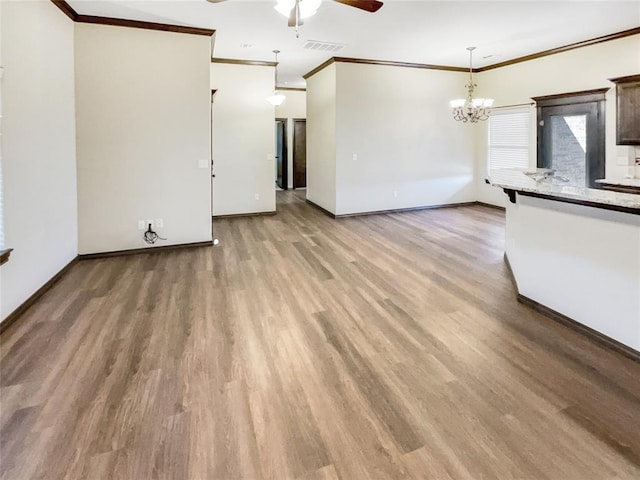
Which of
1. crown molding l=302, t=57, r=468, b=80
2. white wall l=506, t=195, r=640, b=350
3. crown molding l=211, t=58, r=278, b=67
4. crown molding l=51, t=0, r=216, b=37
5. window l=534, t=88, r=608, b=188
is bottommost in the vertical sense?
white wall l=506, t=195, r=640, b=350

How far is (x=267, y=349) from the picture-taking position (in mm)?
2848

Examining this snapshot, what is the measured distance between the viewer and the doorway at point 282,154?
1202 centimetres

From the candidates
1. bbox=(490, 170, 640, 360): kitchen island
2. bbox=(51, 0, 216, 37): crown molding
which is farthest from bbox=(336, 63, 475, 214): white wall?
bbox=(490, 170, 640, 360): kitchen island

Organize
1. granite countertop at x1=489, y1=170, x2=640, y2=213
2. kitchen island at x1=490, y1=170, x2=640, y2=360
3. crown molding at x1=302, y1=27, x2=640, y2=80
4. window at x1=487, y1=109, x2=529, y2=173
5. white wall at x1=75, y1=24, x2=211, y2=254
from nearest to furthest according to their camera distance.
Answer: granite countertop at x1=489, y1=170, x2=640, y2=213
kitchen island at x1=490, y1=170, x2=640, y2=360
white wall at x1=75, y1=24, x2=211, y2=254
crown molding at x1=302, y1=27, x2=640, y2=80
window at x1=487, y1=109, x2=529, y2=173

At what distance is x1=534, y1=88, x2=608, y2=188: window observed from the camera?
20.3 feet

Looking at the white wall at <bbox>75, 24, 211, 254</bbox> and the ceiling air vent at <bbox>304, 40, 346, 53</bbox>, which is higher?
the ceiling air vent at <bbox>304, 40, 346, 53</bbox>

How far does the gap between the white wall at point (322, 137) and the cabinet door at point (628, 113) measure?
4392mm

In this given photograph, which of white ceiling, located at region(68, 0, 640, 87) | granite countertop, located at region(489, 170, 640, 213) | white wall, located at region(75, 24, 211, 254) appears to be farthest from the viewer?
white wall, located at region(75, 24, 211, 254)

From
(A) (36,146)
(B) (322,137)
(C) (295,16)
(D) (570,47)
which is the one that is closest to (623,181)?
(D) (570,47)

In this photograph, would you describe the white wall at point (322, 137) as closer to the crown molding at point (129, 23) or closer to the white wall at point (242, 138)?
the white wall at point (242, 138)

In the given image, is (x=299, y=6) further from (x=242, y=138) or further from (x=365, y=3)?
(x=242, y=138)

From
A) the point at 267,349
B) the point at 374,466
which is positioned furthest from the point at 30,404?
the point at 374,466

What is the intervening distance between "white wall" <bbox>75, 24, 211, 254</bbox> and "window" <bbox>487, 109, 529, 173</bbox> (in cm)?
587

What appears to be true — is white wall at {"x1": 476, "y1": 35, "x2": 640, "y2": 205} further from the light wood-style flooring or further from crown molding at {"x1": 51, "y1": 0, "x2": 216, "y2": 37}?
crown molding at {"x1": 51, "y1": 0, "x2": 216, "y2": 37}
